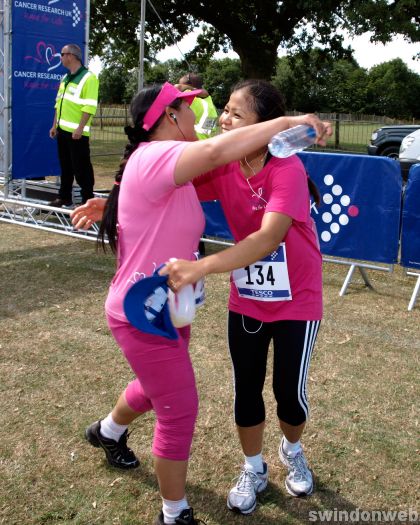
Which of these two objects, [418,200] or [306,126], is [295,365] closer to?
[306,126]

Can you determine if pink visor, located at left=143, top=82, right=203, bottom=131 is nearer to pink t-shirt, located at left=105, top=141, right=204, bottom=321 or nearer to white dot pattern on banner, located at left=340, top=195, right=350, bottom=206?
pink t-shirt, located at left=105, top=141, right=204, bottom=321

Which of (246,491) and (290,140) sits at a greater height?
(290,140)

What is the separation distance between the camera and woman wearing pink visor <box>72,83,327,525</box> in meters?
1.96

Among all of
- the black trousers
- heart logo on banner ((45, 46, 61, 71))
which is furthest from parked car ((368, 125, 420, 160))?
the black trousers

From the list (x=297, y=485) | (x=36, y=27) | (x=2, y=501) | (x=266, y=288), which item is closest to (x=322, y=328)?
(x=297, y=485)

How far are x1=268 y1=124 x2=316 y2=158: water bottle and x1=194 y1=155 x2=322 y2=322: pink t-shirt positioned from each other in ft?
1.00

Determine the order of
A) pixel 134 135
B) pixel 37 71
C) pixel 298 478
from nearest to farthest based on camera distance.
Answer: pixel 134 135 → pixel 298 478 → pixel 37 71

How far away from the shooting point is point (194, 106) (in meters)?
6.49

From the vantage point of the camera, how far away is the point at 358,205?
219 inches

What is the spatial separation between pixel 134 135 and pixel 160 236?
15.3 inches

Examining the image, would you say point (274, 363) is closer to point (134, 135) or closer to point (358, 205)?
point (134, 135)

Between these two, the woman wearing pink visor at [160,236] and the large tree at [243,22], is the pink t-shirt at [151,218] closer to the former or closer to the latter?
the woman wearing pink visor at [160,236]

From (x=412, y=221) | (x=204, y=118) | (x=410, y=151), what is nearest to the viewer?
(x=412, y=221)

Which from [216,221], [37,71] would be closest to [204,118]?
[216,221]
